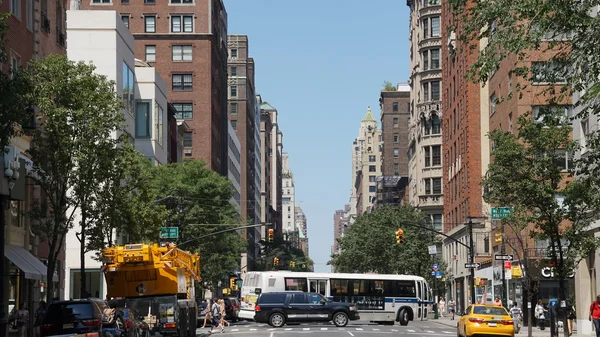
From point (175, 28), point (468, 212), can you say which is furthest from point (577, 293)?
point (175, 28)

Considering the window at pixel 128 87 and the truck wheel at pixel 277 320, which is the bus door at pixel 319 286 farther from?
the window at pixel 128 87

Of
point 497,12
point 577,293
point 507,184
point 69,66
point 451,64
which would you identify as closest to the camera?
point 497,12

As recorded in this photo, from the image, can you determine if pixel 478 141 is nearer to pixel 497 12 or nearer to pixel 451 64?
pixel 451 64

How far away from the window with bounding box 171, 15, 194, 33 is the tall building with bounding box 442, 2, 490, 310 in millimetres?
27096

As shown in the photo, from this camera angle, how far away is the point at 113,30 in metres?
67.8

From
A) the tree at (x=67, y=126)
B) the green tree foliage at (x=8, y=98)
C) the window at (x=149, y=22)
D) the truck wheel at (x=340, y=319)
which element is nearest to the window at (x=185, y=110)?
the window at (x=149, y=22)

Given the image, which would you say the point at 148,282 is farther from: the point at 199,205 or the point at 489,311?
the point at 199,205

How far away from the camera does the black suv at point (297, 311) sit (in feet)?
186

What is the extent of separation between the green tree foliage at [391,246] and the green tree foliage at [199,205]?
66.8 feet

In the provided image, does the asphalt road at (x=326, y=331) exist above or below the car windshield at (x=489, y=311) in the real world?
below

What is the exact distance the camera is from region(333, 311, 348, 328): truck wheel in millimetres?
56844

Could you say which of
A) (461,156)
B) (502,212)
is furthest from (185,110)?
(502,212)

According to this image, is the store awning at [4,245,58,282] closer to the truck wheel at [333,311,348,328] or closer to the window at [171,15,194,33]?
the truck wheel at [333,311,348,328]

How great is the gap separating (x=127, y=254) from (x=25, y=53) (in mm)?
11406
